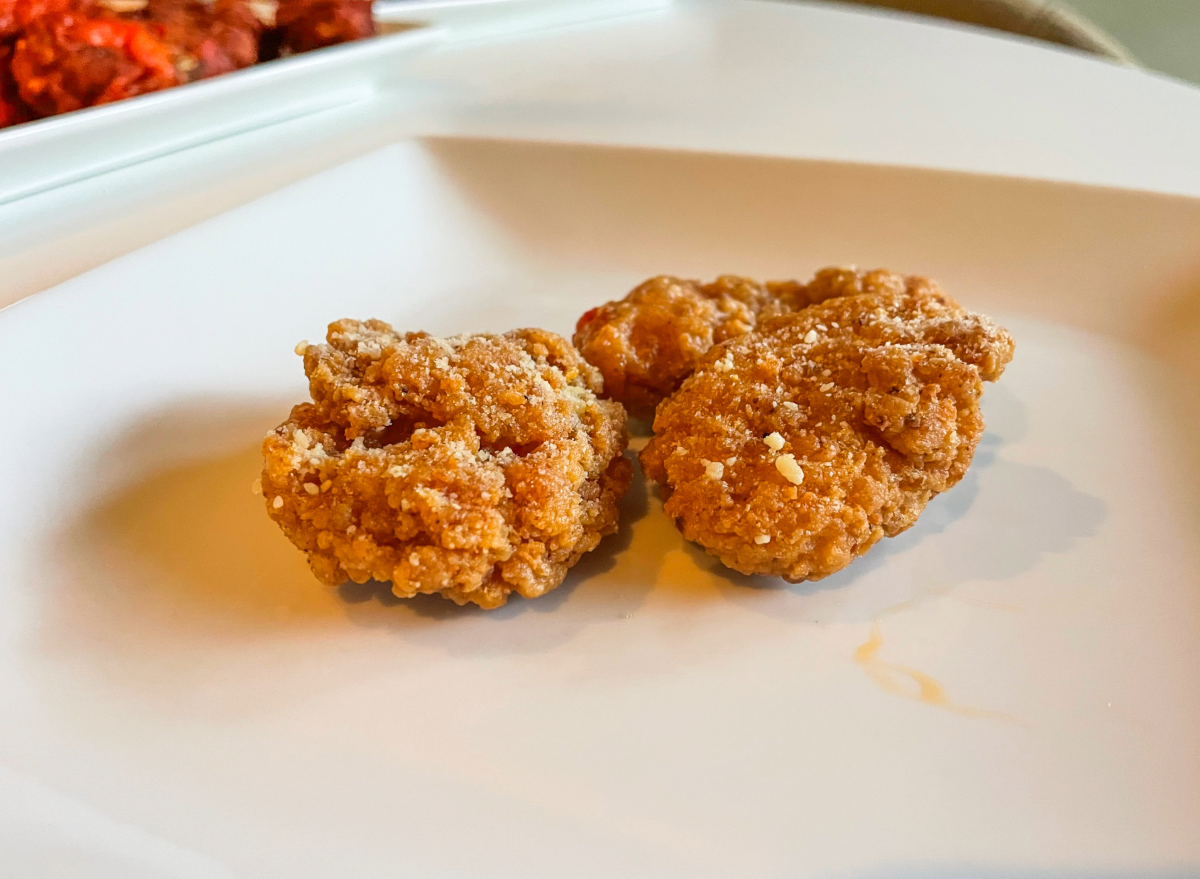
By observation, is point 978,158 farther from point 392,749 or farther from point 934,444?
point 392,749

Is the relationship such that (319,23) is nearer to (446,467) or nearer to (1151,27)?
(446,467)

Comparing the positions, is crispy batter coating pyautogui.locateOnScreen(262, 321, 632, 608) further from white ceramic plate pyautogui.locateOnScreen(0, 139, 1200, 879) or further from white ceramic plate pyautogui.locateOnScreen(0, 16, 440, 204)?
white ceramic plate pyautogui.locateOnScreen(0, 16, 440, 204)

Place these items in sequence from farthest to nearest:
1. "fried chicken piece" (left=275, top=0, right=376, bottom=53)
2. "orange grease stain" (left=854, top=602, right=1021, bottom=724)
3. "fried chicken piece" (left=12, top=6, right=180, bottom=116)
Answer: "fried chicken piece" (left=275, top=0, right=376, bottom=53), "fried chicken piece" (left=12, top=6, right=180, bottom=116), "orange grease stain" (left=854, top=602, right=1021, bottom=724)

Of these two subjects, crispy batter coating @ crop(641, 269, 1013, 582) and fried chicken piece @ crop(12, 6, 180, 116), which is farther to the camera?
fried chicken piece @ crop(12, 6, 180, 116)

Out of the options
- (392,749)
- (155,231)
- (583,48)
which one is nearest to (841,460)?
(392,749)

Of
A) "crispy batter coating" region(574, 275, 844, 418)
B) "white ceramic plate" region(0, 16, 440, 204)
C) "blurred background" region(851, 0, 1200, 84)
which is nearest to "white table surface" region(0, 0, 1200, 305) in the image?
"white ceramic plate" region(0, 16, 440, 204)

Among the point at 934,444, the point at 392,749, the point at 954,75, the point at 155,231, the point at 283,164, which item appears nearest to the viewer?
the point at 392,749
